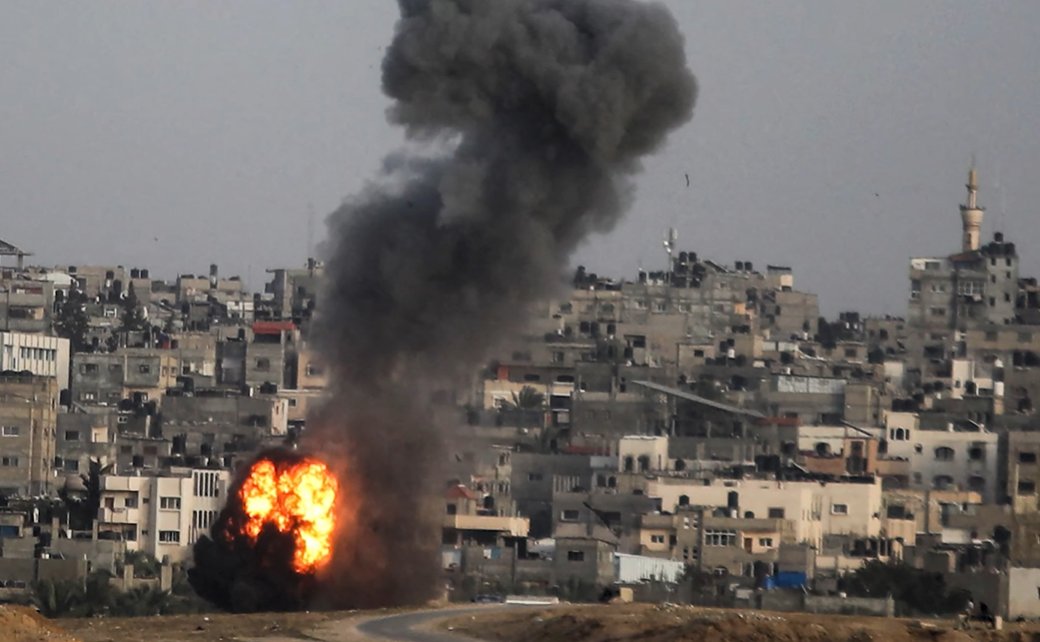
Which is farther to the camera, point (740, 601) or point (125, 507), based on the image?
point (125, 507)

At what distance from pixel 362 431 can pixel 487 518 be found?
43.7 metres

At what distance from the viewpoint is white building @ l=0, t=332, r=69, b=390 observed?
168 metres

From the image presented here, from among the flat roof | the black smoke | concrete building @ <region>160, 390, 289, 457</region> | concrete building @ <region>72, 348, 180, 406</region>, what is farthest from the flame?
concrete building @ <region>72, 348, 180, 406</region>

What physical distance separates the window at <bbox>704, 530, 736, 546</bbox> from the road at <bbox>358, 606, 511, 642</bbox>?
144 feet

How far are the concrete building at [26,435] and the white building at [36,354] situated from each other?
19111 millimetres

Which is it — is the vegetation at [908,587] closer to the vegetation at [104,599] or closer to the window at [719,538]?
the window at [719,538]

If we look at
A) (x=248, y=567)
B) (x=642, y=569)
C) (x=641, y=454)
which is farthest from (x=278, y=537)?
(x=641, y=454)

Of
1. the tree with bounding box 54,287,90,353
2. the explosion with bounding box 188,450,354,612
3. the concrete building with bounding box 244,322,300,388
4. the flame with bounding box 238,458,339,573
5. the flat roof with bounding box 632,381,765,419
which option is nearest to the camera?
the explosion with bounding box 188,450,354,612

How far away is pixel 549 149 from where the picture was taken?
79.9 meters

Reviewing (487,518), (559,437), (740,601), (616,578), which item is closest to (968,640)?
(740,601)

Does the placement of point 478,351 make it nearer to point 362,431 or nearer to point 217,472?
point 362,431

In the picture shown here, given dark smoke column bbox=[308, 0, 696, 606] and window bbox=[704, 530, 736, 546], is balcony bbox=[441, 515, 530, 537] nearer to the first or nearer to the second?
window bbox=[704, 530, 736, 546]

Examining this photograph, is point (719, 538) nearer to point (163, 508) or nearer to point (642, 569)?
point (642, 569)

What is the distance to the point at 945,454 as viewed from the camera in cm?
14825
